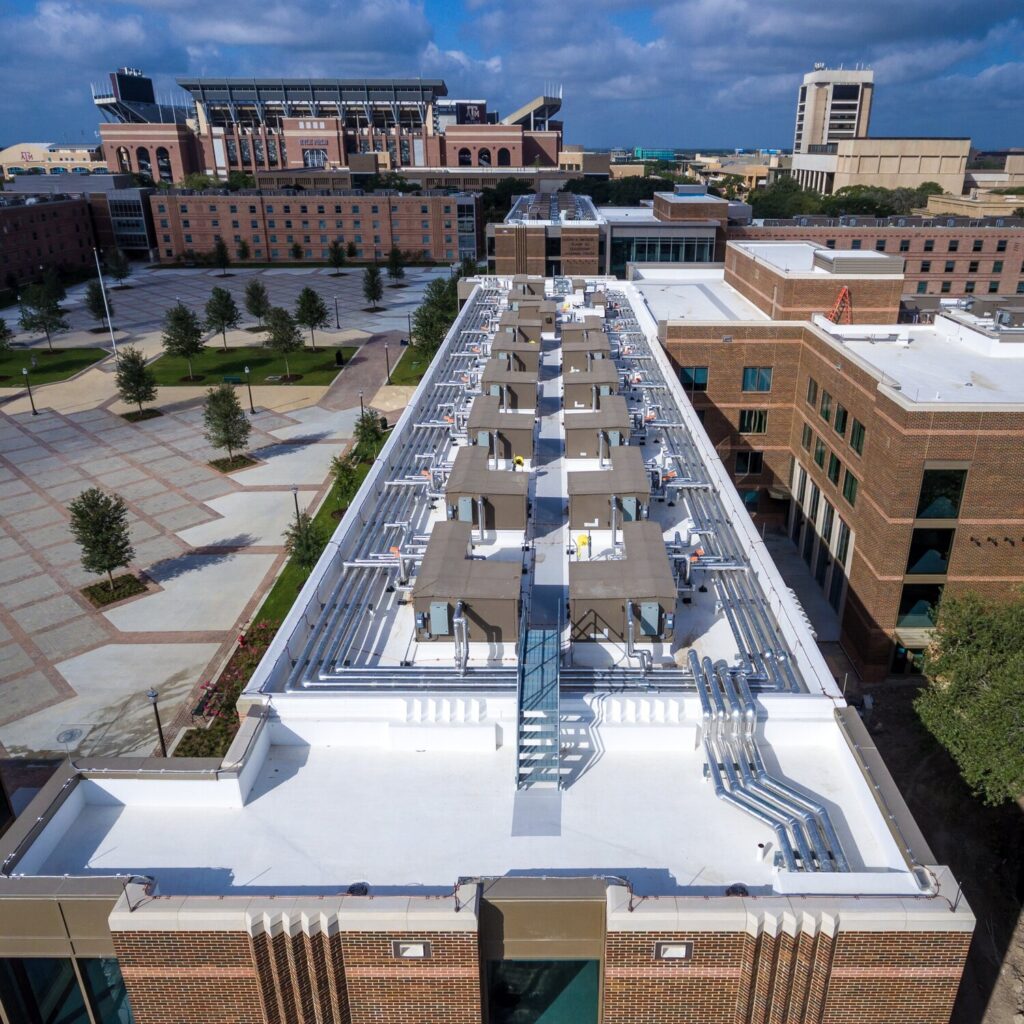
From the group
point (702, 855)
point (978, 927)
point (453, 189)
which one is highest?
point (453, 189)

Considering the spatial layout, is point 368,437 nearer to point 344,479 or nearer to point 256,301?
point 344,479

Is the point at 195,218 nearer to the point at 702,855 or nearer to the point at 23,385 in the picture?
the point at 23,385

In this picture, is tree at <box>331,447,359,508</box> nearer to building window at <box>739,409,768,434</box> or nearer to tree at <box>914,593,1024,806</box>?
building window at <box>739,409,768,434</box>

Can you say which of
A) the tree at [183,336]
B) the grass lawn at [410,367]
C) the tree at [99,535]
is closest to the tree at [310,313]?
the grass lawn at [410,367]

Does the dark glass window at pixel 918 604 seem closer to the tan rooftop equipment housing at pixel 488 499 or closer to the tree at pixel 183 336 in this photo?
the tan rooftop equipment housing at pixel 488 499

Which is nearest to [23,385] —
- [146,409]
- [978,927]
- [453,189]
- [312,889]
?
[146,409]

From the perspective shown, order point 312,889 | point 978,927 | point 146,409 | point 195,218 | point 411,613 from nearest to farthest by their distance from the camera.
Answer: point 312,889, point 411,613, point 978,927, point 146,409, point 195,218
